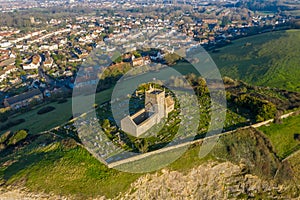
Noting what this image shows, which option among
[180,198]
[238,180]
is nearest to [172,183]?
[180,198]

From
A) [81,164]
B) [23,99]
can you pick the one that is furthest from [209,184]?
[23,99]

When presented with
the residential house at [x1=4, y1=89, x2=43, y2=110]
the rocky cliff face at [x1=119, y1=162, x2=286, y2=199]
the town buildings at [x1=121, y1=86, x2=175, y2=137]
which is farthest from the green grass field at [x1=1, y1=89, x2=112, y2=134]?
the rocky cliff face at [x1=119, y1=162, x2=286, y2=199]

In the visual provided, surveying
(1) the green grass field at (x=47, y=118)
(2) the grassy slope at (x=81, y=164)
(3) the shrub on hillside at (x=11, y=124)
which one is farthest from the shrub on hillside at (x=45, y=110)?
(2) the grassy slope at (x=81, y=164)

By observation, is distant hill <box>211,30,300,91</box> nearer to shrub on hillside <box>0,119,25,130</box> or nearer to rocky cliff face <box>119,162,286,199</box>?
rocky cliff face <box>119,162,286,199</box>

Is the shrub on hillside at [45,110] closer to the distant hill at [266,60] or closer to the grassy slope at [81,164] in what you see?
the grassy slope at [81,164]

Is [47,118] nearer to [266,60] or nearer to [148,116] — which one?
[148,116]

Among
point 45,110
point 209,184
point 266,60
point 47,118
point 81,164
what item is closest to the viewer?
point 81,164
